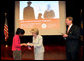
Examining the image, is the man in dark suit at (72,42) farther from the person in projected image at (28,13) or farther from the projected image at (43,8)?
the person in projected image at (28,13)

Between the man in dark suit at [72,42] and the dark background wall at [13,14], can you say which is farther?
the dark background wall at [13,14]

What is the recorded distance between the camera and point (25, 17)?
7152 millimetres

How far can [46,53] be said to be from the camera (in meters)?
6.96

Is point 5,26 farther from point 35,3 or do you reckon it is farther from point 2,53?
point 35,3

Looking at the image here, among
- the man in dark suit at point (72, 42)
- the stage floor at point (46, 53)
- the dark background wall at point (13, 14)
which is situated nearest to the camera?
the man in dark suit at point (72, 42)

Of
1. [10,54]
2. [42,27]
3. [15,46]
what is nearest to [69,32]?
[15,46]

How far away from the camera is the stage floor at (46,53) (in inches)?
267

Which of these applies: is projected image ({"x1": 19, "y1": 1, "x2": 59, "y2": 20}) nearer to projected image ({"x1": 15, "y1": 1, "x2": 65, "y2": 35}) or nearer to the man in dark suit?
projected image ({"x1": 15, "y1": 1, "x2": 65, "y2": 35})

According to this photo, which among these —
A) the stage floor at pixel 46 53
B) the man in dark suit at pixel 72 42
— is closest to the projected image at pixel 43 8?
the stage floor at pixel 46 53

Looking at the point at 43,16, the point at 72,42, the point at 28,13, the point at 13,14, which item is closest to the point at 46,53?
the point at 43,16

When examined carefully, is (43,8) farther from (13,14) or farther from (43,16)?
(13,14)

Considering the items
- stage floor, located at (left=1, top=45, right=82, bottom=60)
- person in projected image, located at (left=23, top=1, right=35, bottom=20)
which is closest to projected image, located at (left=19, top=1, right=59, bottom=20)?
person in projected image, located at (left=23, top=1, right=35, bottom=20)

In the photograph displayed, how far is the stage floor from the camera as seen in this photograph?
22.3 ft

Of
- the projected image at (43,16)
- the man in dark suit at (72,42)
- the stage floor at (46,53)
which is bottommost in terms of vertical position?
the stage floor at (46,53)
